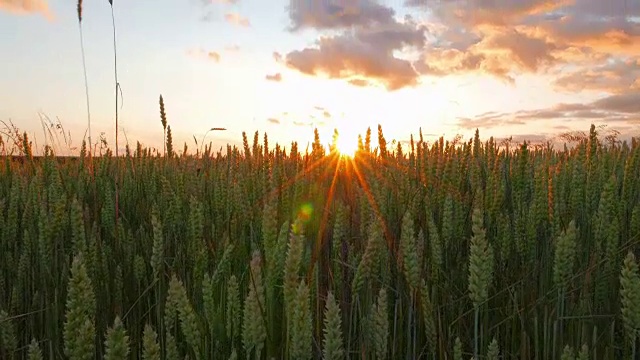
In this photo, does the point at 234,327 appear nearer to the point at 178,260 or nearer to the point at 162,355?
the point at 162,355

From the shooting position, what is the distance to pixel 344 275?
5.79 ft

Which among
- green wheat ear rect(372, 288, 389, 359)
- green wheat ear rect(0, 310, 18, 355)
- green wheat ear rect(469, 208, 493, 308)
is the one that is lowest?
green wheat ear rect(0, 310, 18, 355)

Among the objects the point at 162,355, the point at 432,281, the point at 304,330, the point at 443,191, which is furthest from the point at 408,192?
the point at 304,330

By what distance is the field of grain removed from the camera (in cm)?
113

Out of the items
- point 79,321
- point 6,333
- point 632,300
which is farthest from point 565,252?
point 6,333

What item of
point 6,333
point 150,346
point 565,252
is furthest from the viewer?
point 6,333

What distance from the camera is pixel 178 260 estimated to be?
6.29 feet

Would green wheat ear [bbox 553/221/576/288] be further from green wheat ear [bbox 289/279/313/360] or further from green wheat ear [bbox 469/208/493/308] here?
green wheat ear [bbox 289/279/313/360]

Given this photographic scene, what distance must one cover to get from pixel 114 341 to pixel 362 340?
1.94 ft

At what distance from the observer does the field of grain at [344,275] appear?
113 cm

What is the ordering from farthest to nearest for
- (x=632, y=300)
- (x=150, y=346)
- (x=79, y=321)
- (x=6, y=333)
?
(x=6, y=333), (x=632, y=300), (x=79, y=321), (x=150, y=346)

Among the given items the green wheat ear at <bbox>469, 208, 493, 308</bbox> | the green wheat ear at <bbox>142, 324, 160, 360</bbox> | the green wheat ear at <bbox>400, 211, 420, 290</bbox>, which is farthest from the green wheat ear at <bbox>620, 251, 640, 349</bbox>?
the green wheat ear at <bbox>142, 324, 160, 360</bbox>

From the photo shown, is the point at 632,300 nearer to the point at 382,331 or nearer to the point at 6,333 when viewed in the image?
the point at 382,331

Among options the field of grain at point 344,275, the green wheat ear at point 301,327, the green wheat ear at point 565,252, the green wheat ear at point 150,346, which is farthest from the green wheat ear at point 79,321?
the green wheat ear at point 565,252
